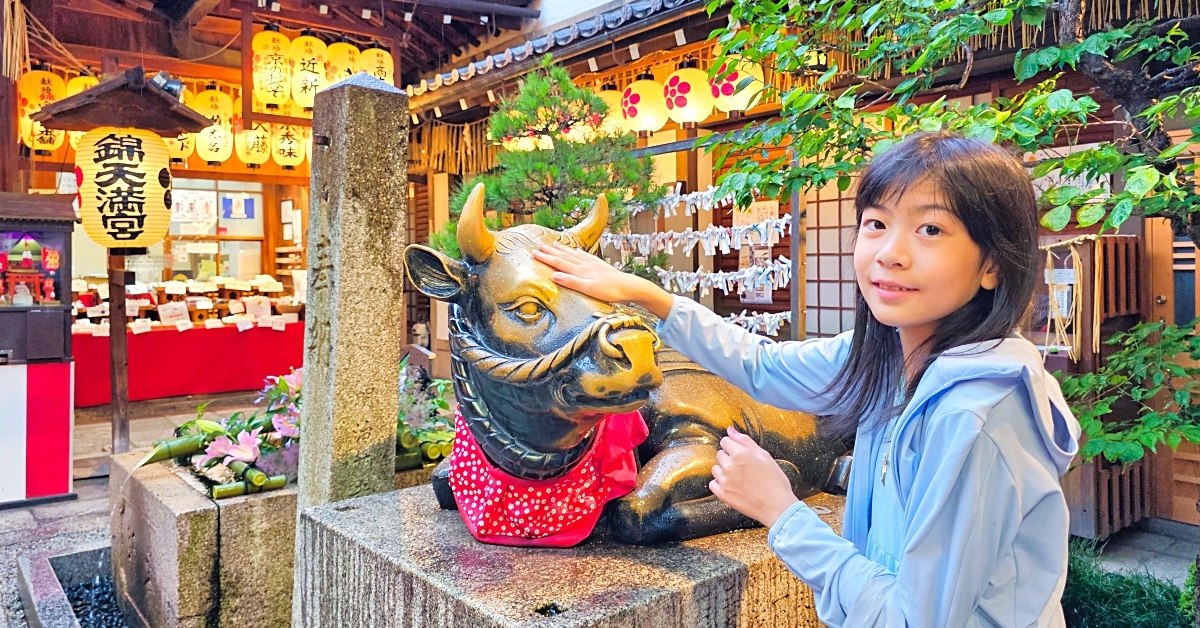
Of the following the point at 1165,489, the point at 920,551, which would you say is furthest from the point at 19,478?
the point at 1165,489

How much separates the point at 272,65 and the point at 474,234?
880 cm

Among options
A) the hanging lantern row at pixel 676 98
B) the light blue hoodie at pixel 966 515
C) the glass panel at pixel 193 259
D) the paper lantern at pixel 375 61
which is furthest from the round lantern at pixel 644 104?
the glass panel at pixel 193 259

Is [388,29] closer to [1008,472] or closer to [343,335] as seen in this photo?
[343,335]

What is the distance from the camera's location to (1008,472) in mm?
1212

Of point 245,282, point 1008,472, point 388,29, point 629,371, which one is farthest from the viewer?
point 245,282

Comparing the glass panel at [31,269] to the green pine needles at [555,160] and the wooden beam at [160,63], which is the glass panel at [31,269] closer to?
the green pine needles at [555,160]

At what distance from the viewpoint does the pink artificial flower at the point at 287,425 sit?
4082mm

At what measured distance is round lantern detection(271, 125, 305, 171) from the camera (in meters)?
12.0

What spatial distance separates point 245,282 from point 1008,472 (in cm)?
1422

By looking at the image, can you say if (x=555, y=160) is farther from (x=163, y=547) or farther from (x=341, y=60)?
(x=341, y=60)

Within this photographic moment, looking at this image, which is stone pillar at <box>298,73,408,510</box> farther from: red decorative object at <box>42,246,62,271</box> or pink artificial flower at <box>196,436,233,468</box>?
red decorative object at <box>42,246,62,271</box>

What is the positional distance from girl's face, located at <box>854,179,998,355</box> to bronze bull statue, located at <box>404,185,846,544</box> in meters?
0.52

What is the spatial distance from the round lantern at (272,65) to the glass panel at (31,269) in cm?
319

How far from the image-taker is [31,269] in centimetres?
706
